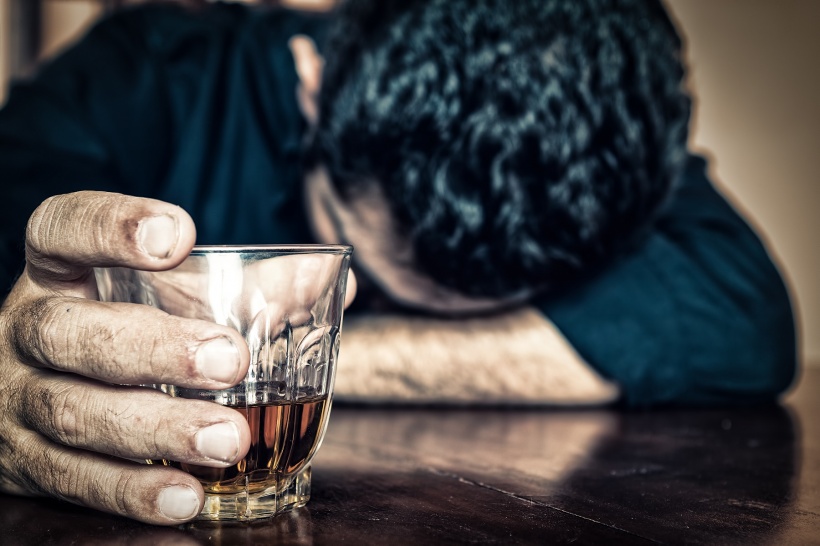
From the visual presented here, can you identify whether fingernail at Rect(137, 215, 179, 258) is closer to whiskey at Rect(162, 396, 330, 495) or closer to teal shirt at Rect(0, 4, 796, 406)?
whiskey at Rect(162, 396, 330, 495)

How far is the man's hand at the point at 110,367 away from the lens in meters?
0.45

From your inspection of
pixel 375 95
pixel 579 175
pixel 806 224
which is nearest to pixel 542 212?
pixel 579 175

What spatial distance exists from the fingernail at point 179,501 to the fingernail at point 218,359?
0.08 meters

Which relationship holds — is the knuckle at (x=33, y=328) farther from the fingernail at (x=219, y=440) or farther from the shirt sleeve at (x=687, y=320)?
the shirt sleeve at (x=687, y=320)

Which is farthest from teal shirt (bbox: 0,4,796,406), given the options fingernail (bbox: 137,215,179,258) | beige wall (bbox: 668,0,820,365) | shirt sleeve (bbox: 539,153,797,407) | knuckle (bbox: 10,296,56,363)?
beige wall (bbox: 668,0,820,365)

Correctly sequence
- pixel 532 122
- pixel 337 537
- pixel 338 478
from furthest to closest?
pixel 532 122 < pixel 338 478 < pixel 337 537

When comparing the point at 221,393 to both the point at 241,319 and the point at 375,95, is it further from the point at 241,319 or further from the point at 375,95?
the point at 375,95

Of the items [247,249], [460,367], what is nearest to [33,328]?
[247,249]

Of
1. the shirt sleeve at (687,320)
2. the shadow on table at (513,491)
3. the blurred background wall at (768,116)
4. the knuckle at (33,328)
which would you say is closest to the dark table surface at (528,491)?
the shadow on table at (513,491)

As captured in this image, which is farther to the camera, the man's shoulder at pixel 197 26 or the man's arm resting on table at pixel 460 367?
the man's shoulder at pixel 197 26

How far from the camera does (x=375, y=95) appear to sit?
3.32ft

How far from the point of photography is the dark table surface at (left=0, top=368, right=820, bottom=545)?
49 centimetres

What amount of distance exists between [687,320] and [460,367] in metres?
0.39

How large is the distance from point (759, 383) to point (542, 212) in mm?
525
